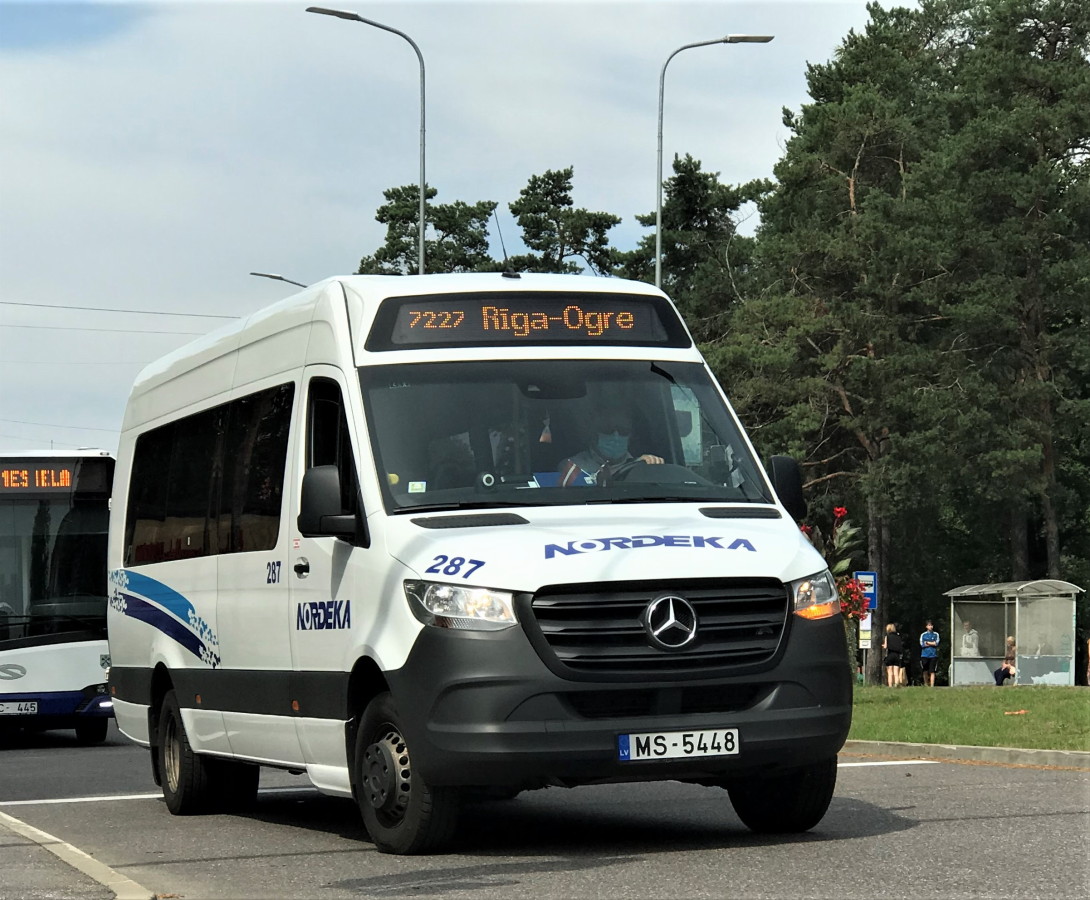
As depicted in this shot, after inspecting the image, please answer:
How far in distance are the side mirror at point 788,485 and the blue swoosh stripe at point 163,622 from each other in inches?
151

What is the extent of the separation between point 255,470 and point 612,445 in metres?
2.42

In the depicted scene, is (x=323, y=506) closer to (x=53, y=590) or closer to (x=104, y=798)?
(x=104, y=798)

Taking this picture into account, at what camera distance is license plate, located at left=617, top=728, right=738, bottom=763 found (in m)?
8.80

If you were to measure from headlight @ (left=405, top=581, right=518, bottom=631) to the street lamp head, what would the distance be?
24.6m

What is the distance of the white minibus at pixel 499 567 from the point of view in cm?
874

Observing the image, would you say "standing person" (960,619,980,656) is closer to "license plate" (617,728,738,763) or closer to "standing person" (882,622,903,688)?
"standing person" (882,622,903,688)

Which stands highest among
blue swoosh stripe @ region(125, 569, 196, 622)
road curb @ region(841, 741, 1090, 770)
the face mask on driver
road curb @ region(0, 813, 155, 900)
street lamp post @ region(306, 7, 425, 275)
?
street lamp post @ region(306, 7, 425, 275)

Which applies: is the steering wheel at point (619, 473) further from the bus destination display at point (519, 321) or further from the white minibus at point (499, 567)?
the bus destination display at point (519, 321)

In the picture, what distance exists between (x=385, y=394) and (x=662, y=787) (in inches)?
176

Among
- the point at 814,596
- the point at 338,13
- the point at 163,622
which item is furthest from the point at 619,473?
the point at 338,13

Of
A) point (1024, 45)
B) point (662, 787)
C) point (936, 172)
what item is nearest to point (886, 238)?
point (936, 172)

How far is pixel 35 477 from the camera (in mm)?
22047

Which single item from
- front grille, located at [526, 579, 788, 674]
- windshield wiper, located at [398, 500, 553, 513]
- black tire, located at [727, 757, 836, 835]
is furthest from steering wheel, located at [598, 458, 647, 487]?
black tire, located at [727, 757, 836, 835]

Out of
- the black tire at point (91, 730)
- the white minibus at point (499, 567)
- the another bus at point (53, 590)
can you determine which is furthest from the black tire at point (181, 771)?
the black tire at point (91, 730)
